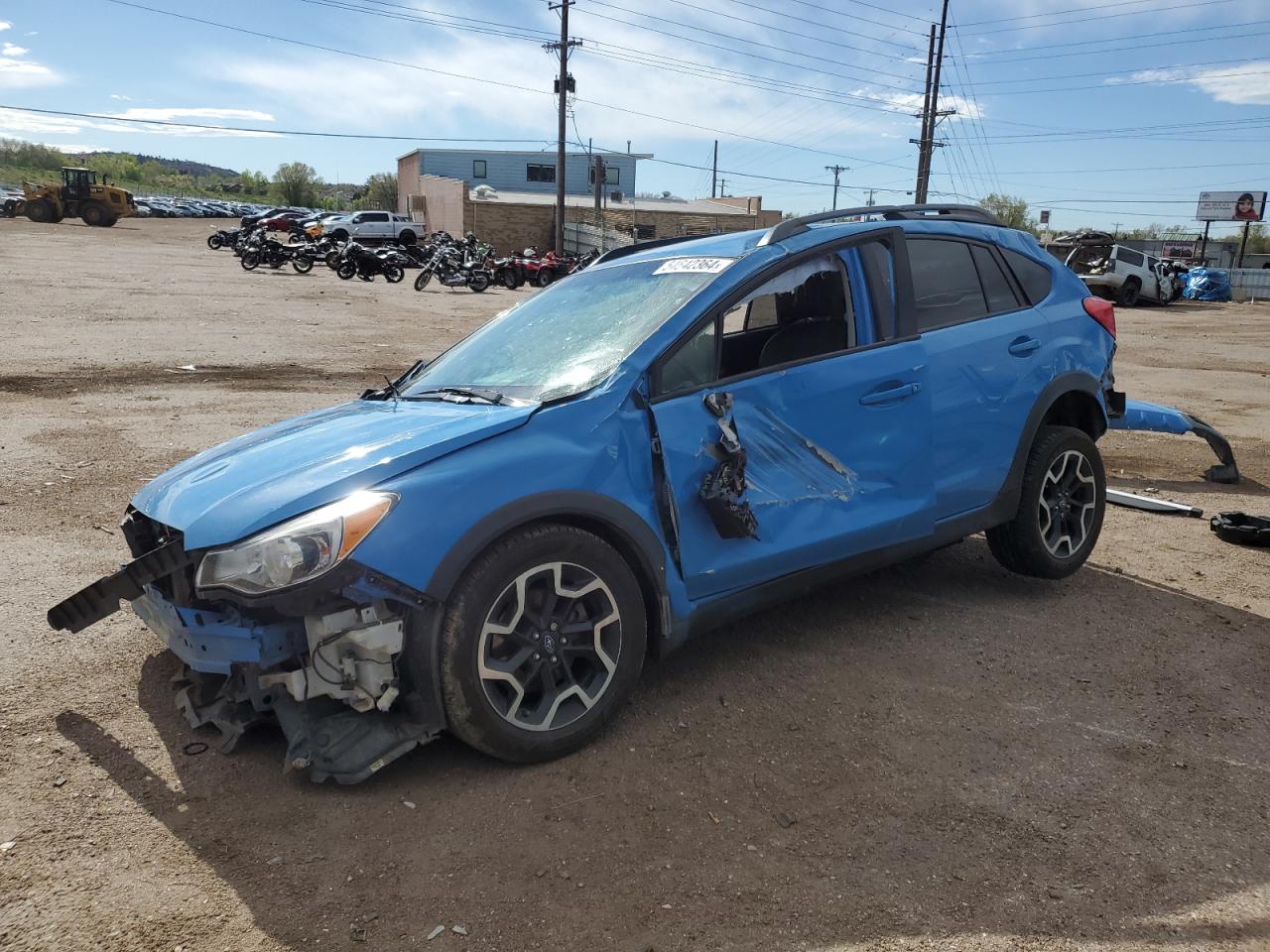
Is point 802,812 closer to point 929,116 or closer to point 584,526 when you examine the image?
point 584,526

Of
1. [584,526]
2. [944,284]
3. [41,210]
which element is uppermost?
[41,210]

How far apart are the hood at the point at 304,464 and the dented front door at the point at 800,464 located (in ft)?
2.14

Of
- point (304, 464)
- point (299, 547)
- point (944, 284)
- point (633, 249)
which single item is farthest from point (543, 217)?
point (299, 547)

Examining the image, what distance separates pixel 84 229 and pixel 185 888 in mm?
50790

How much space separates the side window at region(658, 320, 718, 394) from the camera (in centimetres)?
340

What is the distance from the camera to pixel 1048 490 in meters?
4.69

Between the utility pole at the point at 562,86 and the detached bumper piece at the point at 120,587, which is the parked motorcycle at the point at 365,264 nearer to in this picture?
the utility pole at the point at 562,86

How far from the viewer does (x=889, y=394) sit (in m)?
3.95

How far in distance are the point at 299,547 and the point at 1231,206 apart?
2569 inches

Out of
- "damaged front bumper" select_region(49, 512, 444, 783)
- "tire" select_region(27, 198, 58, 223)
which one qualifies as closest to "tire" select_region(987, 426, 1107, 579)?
"damaged front bumper" select_region(49, 512, 444, 783)

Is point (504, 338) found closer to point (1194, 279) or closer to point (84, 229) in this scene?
point (1194, 279)

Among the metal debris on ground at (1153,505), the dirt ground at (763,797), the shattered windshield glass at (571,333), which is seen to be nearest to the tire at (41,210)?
the dirt ground at (763,797)

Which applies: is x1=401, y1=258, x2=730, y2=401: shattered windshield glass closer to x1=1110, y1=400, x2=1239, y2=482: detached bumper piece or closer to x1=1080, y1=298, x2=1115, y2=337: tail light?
x1=1080, y1=298, x2=1115, y2=337: tail light

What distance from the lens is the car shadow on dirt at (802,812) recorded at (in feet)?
8.00
